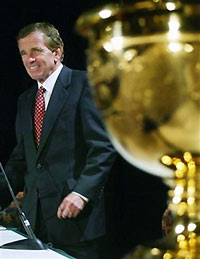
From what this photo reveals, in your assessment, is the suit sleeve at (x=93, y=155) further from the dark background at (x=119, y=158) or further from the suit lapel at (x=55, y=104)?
the dark background at (x=119, y=158)

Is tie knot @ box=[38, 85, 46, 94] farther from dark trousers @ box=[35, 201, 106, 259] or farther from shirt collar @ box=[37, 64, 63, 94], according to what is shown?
dark trousers @ box=[35, 201, 106, 259]

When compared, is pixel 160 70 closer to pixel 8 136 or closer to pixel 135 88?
pixel 135 88

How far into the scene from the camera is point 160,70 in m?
0.43

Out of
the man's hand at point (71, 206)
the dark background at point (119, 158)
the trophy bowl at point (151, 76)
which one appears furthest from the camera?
the dark background at point (119, 158)

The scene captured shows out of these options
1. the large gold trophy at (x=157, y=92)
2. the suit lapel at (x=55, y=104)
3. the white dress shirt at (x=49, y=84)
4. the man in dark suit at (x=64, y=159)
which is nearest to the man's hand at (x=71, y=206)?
the man in dark suit at (x=64, y=159)

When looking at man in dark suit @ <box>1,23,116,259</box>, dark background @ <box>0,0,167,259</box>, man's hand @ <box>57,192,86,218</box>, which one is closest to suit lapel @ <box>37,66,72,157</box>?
man in dark suit @ <box>1,23,116,259</box>

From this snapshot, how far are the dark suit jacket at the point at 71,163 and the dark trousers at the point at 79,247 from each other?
0.02m

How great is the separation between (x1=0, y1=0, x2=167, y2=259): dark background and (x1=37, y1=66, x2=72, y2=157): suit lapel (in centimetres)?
118

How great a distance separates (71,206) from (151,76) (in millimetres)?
1163

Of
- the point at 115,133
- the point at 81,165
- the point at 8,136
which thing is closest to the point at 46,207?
the point at 81,165

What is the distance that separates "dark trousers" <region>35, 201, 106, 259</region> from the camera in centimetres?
165

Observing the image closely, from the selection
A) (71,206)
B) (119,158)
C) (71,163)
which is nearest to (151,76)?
(71,206)

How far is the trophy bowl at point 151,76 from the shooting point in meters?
0.42

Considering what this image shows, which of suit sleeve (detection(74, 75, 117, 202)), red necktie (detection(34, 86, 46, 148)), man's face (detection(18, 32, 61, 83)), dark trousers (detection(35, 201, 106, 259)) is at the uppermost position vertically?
man's face (detection(18, 32, 61, 83))
